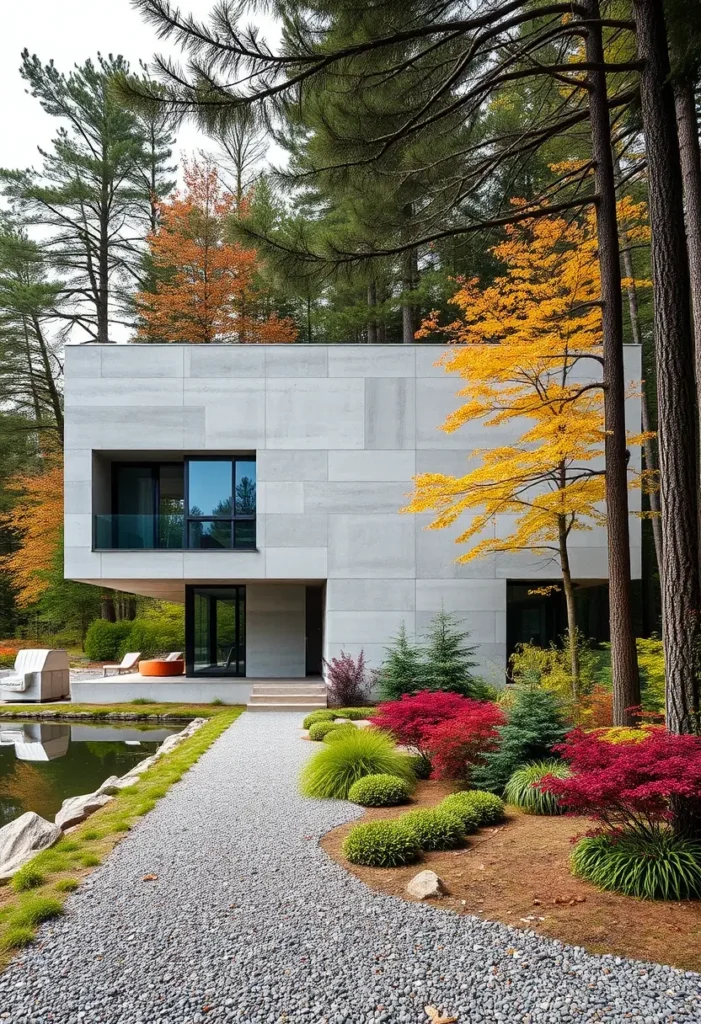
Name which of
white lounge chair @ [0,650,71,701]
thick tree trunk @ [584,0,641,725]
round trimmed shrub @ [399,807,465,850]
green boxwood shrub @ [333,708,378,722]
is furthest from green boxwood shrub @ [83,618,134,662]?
round trimmed shrub @ [399,807,465,850]

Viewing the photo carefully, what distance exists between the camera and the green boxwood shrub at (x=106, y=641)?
82.3 feet

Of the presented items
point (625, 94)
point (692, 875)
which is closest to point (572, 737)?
point (692, 875)

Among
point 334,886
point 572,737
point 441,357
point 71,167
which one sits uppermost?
point 71,167

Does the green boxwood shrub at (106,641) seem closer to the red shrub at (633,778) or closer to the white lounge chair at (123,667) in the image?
the white lounge chair at (123,667)

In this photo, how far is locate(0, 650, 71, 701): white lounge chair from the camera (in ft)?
56.6

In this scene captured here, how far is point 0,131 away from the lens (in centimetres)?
2434

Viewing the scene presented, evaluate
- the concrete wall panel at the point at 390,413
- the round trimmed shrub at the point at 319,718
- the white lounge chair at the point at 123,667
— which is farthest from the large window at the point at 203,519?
the white lounge chair at the point at 123,667

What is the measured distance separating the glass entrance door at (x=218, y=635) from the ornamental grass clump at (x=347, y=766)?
9.63 m

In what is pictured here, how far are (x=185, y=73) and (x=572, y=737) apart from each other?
230 inches

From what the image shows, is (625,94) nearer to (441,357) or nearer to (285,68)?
(285,68)

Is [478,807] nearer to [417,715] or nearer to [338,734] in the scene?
[417,715]

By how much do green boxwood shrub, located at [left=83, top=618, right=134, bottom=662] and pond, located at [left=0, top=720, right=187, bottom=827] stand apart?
31.6 ft

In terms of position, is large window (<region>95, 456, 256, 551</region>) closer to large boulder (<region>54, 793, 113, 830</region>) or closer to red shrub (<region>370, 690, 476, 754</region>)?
red shrub (<region>370, 690, 476, 754</region>)

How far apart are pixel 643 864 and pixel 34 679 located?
15142 mm
